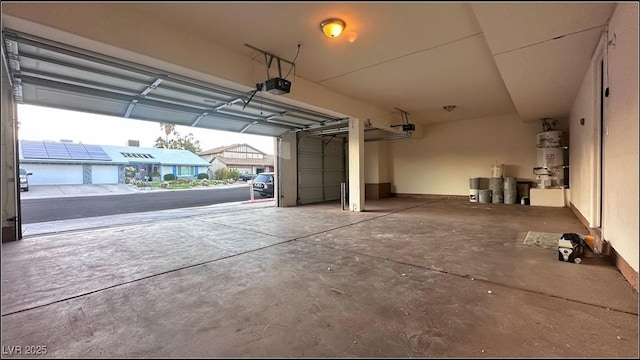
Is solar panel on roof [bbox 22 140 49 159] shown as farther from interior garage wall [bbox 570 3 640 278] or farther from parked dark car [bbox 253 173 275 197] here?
interior garage wall [bbox 570 3 640 278]

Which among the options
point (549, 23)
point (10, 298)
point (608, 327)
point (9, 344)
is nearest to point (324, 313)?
point (608, 327)

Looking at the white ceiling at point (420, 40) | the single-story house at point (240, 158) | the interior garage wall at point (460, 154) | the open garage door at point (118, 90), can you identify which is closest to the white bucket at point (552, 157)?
the interior garage wall at point (460, 154)

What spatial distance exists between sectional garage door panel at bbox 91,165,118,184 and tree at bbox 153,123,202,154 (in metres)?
9.33

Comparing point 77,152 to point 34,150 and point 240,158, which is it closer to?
point 34,150

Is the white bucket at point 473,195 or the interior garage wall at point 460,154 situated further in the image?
the white bucket at point 473,195

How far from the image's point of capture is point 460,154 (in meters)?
10.1

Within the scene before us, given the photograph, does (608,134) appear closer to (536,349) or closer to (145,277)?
(536,349)

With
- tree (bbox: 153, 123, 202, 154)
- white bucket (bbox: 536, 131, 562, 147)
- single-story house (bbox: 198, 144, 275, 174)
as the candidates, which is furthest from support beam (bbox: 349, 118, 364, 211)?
tree (bbox: 153, 123, 202, 154)

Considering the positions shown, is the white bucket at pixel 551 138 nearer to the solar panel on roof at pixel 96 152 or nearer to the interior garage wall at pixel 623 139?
the interior garage wall at pixel 623 139

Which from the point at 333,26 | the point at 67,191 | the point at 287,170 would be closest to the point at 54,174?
the point at 67,191

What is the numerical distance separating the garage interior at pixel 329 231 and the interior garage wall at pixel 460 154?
297 centimetres

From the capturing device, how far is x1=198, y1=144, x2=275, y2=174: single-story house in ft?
105

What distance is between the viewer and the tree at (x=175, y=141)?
30922 mm

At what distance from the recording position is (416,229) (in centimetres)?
511
